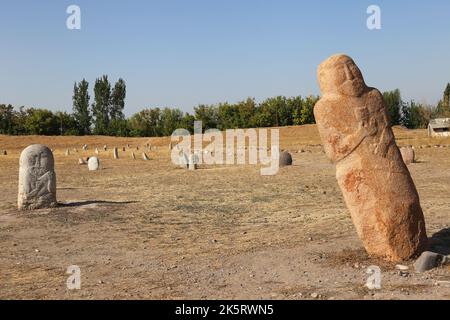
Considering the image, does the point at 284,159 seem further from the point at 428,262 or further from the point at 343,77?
the point at 428,262

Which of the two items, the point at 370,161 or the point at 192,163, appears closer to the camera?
the point at 370,161

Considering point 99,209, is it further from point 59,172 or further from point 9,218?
point 59,172

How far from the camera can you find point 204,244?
961 cm

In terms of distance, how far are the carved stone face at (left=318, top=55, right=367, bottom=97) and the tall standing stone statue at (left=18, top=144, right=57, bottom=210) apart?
8314 mm

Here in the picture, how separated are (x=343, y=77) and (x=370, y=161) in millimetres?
1219

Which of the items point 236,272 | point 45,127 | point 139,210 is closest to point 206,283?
point 236,272

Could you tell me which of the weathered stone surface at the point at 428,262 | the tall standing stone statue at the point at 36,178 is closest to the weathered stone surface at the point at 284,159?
the tall standing stone statue at the point at 36,178

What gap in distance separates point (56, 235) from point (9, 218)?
8.14 feet

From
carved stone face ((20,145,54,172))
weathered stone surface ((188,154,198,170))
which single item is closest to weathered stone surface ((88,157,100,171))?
weathered stone surface ((188,154,198,170))

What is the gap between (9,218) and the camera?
1262 cm

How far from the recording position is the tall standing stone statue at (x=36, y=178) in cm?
1326

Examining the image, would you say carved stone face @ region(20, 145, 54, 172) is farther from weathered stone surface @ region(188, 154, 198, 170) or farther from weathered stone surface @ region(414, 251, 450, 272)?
weathered stone surface @ region(188, 154, 198, 170)

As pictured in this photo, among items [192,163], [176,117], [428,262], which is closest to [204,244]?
[428,262]
